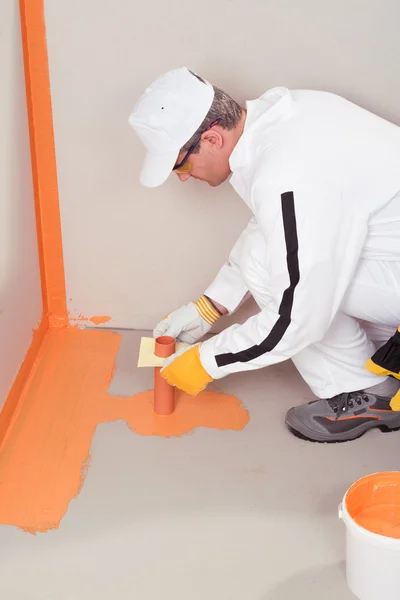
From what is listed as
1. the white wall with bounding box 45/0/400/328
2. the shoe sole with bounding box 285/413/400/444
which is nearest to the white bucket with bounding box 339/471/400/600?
the shoe sole with bounding box 285/413/400/444

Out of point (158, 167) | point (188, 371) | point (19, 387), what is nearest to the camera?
point (158, 167)

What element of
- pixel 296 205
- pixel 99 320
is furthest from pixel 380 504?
pixel 99 320

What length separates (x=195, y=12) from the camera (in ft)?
6.61

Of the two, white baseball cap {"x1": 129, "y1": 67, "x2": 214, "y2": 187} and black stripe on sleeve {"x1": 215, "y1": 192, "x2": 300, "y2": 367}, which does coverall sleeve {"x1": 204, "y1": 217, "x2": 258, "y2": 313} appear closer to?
black stripe on sleeve {"x1": 215, "y1": 192, "x2": 300, "y2": 367}

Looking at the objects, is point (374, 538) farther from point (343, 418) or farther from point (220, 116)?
point (220, 116)

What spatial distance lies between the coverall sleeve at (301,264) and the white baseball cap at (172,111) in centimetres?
27

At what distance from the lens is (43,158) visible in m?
2.25

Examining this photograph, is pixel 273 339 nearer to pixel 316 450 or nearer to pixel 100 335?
pixel 316 450

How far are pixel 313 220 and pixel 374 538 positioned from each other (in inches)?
28.1

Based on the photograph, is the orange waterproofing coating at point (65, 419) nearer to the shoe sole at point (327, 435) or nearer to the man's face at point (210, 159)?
the shoe sole at point (327, 435)

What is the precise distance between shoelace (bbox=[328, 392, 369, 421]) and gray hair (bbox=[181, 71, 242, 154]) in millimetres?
876

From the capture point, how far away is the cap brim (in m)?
1.68

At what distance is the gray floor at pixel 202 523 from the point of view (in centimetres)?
144

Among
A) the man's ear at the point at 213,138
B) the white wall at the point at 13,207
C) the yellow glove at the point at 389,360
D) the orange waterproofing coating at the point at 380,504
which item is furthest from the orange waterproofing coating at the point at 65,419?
the man's ear at the point at 213,138
